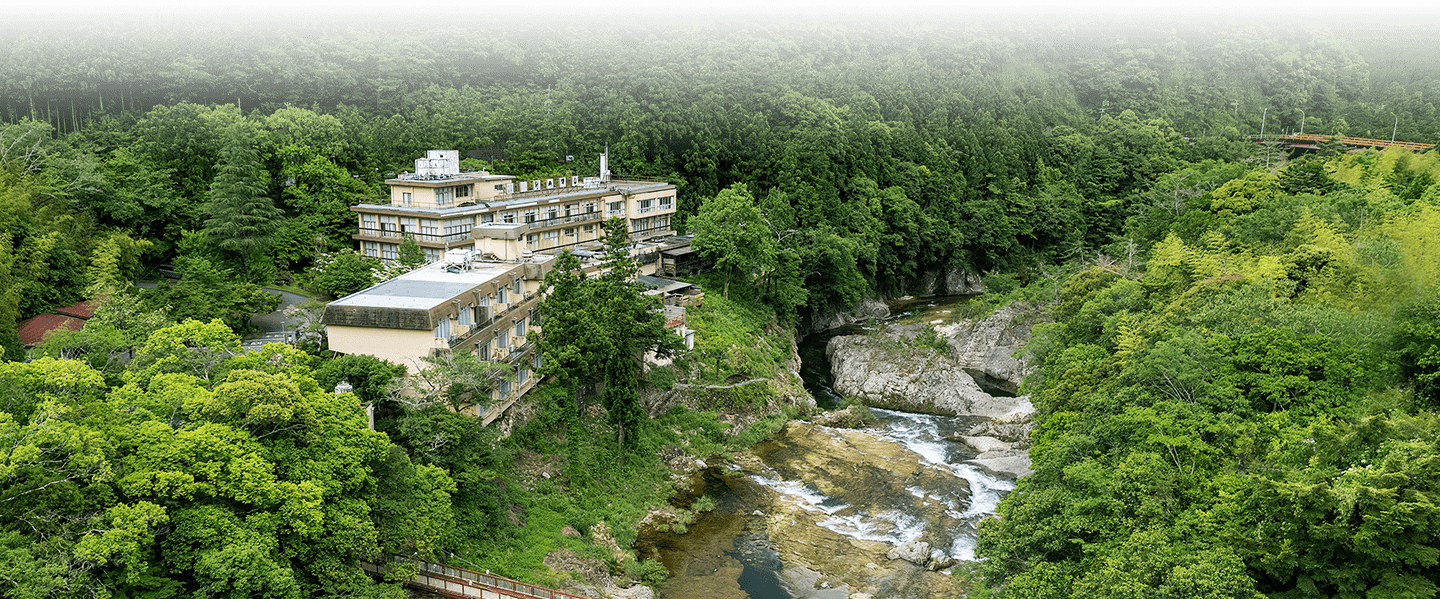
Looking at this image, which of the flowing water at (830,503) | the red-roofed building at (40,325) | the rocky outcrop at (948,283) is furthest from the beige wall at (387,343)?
the rocky outcrop at (948,283)

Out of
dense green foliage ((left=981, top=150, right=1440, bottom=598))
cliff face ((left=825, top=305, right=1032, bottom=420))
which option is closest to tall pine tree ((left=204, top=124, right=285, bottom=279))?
cliff face ((left=825, top=305, right=1032, bottom=420))

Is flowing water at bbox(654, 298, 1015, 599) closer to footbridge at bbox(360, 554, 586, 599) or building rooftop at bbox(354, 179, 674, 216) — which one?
footbridge at bbox(360, 554, 586, 599)

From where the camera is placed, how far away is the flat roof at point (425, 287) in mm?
30016

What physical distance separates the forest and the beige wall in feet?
4.32

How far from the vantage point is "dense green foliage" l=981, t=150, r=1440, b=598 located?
19.4m

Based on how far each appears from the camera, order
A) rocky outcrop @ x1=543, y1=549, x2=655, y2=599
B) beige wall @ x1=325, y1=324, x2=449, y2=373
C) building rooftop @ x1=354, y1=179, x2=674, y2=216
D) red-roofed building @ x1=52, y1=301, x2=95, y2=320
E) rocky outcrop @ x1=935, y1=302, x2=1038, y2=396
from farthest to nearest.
A: rocky outcrop @ x1=935, y1=302, x2=1038, y2=396
building rooftop @ x1=354, y1=179, x2=674, y2=216
red-roofed building @ x1=52, y1=301, x2=95, y2=320
beige wall @ x1=325, y1=324, x2=449, y2=373
rocky outcrop @ x1=543, y1=549, x2=655, y2=599

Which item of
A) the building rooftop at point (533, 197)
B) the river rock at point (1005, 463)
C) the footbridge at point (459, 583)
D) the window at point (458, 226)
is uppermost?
the building rooftop at point (533, 197)

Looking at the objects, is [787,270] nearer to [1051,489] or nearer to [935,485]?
[935,485]

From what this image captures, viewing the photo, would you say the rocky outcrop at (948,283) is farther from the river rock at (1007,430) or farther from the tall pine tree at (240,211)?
the tall pine tree at (240,211)

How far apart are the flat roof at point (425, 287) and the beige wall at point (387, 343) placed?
777mm

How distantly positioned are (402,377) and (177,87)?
161 feet

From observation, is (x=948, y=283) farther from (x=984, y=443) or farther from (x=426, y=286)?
(x=426, y=286)

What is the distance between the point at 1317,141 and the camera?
9525cm

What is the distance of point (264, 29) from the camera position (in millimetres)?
79500
